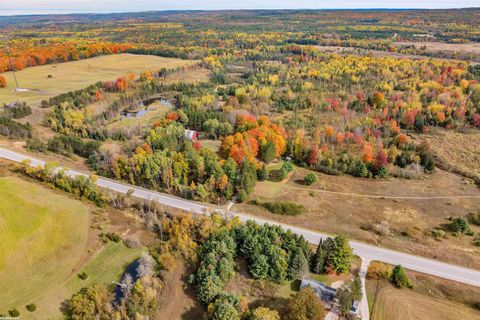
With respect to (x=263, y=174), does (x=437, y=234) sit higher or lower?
lower

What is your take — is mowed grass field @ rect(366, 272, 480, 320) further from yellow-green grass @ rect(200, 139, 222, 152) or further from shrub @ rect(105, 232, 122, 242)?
yellow-green grass @ rect(200, 139, 222, 152)

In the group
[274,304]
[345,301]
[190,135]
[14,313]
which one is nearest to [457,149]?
[345,301]

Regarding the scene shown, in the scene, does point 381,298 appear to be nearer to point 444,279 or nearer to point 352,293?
point 352,293

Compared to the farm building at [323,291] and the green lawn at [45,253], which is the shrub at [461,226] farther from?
the green lawn at [45,253]

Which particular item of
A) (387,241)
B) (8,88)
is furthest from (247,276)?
(8,88)

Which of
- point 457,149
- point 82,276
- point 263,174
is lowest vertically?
point 82,276

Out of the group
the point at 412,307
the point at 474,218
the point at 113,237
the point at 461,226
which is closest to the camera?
the point at 412,307

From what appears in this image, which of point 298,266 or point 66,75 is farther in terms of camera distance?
A: point 66,75

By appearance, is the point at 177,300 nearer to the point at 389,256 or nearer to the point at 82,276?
the point at 82,276
